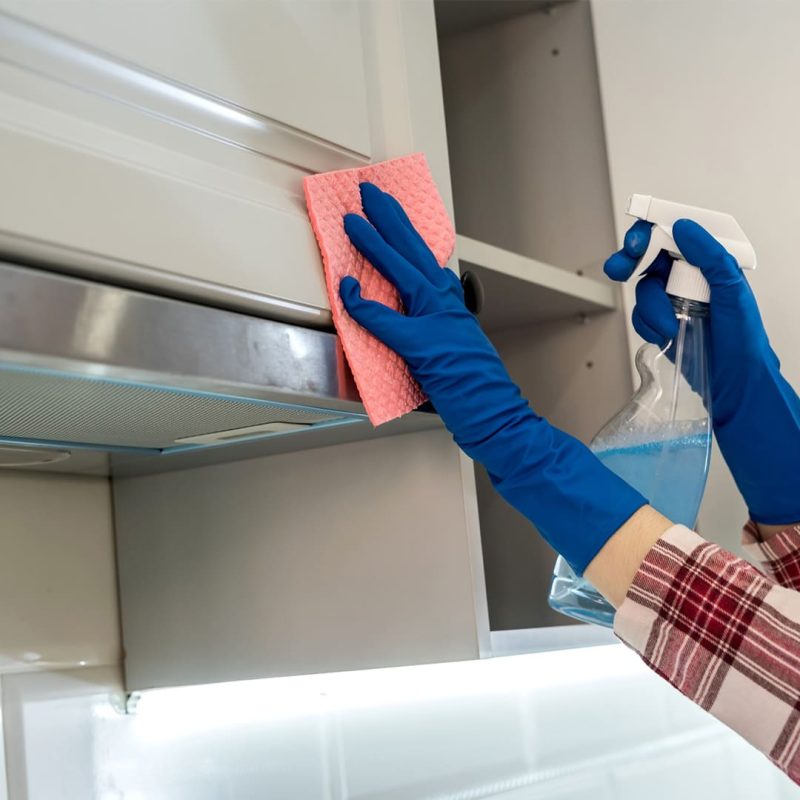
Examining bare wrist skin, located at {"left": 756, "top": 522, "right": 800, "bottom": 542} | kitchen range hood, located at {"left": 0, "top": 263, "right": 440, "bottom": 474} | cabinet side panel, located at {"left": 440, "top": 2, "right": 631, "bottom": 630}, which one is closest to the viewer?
kitchen range hood, located at {"left": 0, "top": 263, "right": 440, "bottom": 474}

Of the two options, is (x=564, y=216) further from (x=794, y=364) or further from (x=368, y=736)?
(x=368, y=736)

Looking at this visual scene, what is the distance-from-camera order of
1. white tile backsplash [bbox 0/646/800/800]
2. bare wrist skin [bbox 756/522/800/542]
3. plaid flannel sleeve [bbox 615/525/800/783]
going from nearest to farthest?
1. plaid flannel sleeve [bbox 615/525/800/783]
2. bare wrist skin [bbox 756/522/800/542]
3. white tile backsplash [bbox 0/646/800/800]

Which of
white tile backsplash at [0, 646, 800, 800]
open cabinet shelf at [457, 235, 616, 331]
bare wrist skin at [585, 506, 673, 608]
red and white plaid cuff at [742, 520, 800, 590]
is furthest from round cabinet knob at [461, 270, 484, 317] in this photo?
white tile backsplash at [0, 646, 800, 800]

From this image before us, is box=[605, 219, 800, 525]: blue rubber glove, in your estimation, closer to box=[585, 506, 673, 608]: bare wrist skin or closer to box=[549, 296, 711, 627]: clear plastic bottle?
box=[549, 296, 711, 627]: clear plastic bottle

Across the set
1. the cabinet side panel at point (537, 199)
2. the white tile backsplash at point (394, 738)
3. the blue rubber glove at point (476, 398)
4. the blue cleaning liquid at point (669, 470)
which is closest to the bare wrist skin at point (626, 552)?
the blue rubber glove at point (476, 398)

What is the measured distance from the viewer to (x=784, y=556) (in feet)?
3.80

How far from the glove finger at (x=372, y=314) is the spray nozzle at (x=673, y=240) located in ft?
1.03

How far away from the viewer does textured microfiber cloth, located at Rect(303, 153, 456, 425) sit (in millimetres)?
885

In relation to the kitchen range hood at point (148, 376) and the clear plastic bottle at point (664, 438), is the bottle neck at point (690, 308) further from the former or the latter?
the kitchen range hood at point (148, 376)

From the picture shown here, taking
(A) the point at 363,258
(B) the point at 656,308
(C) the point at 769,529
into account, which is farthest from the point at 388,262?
(C) the point at 769,529

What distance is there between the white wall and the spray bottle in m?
0.13

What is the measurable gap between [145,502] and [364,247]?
23.2 inches

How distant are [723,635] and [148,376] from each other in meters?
0.53

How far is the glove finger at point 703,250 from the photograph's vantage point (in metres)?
1.06
